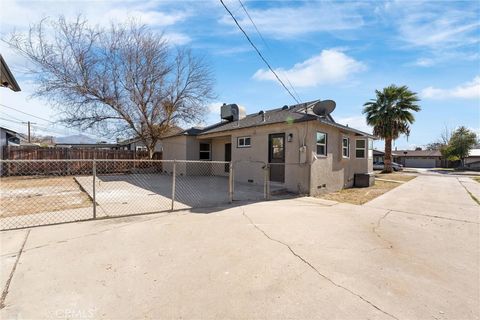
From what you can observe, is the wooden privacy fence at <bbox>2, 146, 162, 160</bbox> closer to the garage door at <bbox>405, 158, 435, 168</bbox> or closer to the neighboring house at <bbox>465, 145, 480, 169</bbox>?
the neighboring house at <bbox>465, 145, 480, 169</bbox>

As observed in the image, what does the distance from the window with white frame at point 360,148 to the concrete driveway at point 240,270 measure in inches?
342

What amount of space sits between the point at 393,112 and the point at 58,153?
29334mm

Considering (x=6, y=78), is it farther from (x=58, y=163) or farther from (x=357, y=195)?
(x=58, y=163)

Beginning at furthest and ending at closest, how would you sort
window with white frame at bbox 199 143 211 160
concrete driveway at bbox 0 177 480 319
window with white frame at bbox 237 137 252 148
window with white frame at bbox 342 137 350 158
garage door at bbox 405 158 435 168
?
garage door at bbox 405 158 435 168, window with white frame at bbox 199 143 211 160, window with white frame at bbox 342 137 350 158, window with white frame at bbox 237 137 252 148, concrete driveway at bbox 0 177 480 319

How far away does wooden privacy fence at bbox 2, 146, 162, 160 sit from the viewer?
1656 cm

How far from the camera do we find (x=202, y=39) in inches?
335

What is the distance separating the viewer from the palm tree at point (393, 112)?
76.6 feet

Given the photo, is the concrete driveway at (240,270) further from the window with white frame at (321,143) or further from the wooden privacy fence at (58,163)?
the wooden privacy fence at (58,163)

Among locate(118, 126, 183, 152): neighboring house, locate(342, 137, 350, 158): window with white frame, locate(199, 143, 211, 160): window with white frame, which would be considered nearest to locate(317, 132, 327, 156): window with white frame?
locate(342, 137, 350, 158): window with white frame

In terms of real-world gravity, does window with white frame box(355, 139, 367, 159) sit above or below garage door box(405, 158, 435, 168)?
above

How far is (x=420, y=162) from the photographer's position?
5109 centimetres

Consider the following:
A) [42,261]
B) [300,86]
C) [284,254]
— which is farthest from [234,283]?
[300,86]

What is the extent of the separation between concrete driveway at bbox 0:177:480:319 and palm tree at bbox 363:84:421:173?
826 inches

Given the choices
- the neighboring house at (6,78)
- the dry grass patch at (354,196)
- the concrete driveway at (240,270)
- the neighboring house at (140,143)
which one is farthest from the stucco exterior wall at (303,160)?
the neighboring house at (140,143)
